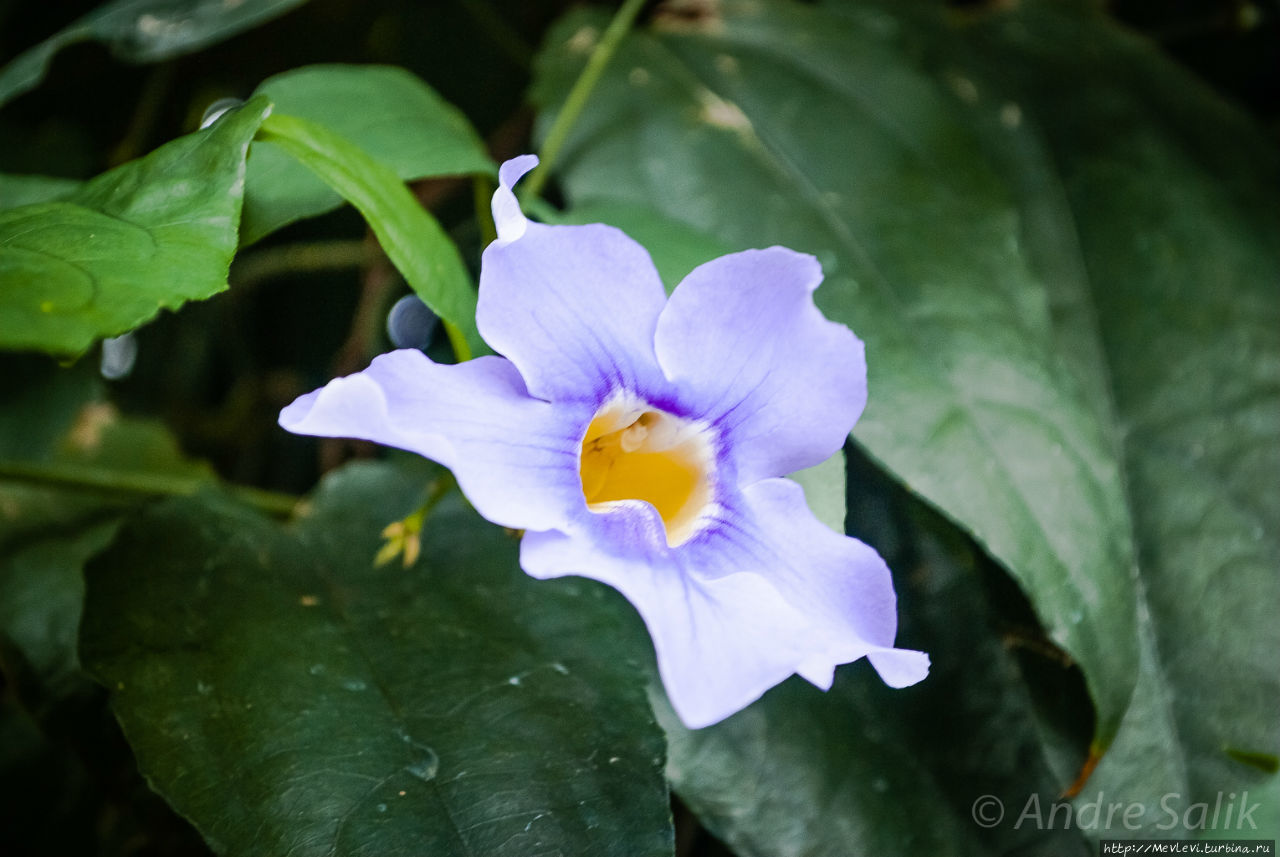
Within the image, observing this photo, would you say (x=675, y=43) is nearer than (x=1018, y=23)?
Yes

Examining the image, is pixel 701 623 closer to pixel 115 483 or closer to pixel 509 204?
pixel 509 204

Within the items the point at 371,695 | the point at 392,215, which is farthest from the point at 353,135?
the point at 371,695

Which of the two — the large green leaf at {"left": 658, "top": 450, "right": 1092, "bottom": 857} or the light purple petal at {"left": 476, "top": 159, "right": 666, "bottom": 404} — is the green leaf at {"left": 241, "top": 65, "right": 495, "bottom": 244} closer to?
the light purple petal at {"left": 476, "top": 159, "right": 666, "bottom": 404}

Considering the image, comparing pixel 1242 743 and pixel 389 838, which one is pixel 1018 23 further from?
pixel 389 838

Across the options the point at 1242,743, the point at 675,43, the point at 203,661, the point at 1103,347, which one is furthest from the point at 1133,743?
the point at 675,43

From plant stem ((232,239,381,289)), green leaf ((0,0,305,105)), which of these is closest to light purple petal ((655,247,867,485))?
green leaf ((0,0,305,105))
